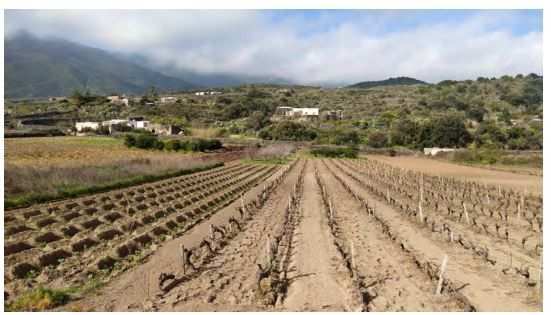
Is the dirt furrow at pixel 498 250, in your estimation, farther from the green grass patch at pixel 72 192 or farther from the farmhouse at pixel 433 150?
the farmhouse at pixel 433 150

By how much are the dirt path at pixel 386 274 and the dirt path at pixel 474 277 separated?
43cm

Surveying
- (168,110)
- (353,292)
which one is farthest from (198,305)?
(168,110)

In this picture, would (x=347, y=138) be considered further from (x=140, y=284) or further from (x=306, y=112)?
(x=140, y=284)

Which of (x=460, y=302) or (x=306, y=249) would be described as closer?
(x=460, y=302)

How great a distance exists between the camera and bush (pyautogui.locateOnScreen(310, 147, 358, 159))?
2217 inches

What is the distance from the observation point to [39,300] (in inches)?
312

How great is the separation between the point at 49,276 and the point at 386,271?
5876mm

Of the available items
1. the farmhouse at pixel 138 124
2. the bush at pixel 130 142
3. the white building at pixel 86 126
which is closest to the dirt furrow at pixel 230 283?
the bush at pixel 130 142

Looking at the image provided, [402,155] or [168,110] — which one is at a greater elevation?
[168,110]

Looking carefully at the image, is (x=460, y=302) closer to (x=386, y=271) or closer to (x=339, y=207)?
(x=386, y=271)

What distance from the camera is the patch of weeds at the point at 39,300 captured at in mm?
7793

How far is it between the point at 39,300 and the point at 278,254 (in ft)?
15.9
